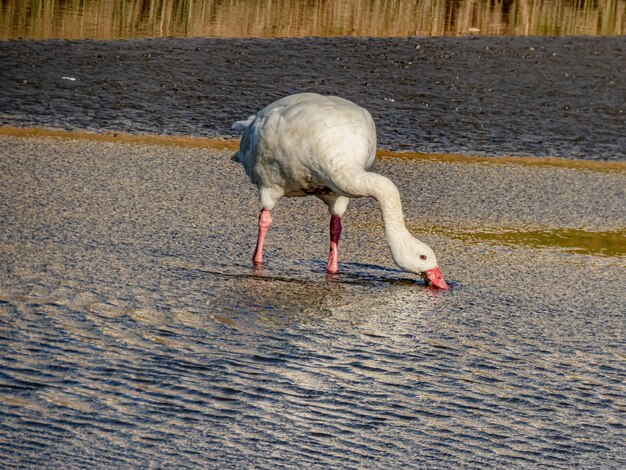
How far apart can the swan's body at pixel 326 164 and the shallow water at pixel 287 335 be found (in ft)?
0.70

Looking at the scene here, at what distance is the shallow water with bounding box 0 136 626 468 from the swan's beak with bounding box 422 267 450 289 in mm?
69

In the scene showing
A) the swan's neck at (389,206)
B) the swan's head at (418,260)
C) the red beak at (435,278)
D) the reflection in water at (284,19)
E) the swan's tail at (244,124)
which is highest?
the reflection in water at (284,19)

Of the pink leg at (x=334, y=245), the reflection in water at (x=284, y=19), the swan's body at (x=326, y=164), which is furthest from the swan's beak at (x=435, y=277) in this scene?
the reflection in water at (x=284, y=19)

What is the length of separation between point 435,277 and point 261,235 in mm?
1166

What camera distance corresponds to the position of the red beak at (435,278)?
7125 mm

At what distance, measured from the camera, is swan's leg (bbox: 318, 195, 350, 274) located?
24.8 feet

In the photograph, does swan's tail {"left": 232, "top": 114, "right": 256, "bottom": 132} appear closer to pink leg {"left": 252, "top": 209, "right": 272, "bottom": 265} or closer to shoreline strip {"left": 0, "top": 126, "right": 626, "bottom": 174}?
pink leg {"left": 252, "top": 209, "right": 272, "bottom": 265}

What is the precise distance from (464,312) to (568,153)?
6220 mm

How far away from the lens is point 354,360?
222 inches

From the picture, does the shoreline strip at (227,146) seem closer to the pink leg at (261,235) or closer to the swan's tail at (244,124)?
the swan's tail at (244,124)

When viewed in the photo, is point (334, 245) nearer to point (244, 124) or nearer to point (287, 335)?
point (244, 124)

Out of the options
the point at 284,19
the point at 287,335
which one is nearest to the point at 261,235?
the point at 287,335

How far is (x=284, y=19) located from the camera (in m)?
18.2

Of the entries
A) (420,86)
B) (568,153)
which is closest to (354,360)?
(568,153)
